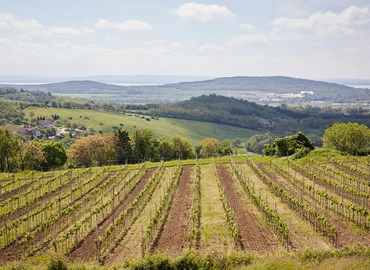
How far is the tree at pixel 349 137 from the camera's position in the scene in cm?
6738

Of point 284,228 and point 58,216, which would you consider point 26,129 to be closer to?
point 58,216

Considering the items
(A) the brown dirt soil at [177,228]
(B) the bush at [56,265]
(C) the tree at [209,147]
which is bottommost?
(C) the tree at [209,147]

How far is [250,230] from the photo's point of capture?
28.9 meters

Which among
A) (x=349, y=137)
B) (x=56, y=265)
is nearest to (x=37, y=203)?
(x=56, y=265)

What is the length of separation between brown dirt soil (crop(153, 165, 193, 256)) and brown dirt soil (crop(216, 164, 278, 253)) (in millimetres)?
4631

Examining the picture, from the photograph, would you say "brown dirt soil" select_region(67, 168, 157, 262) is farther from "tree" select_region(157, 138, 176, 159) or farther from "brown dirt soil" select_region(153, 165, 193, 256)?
"tree" select_region(157, 138, 176, 159)

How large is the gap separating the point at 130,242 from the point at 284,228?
1213 cm

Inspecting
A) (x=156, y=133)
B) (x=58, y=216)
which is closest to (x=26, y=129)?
(x=156, y=133)

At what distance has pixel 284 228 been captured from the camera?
26.9 m

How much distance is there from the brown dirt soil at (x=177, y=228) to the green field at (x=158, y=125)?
123693 mm

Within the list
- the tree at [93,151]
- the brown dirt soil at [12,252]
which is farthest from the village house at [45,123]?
the brown dirt soil at [12,252]

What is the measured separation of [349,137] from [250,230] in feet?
157

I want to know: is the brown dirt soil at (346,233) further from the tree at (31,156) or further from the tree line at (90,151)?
the tree at (31,156)

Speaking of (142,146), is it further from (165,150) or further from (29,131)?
(29,131)
